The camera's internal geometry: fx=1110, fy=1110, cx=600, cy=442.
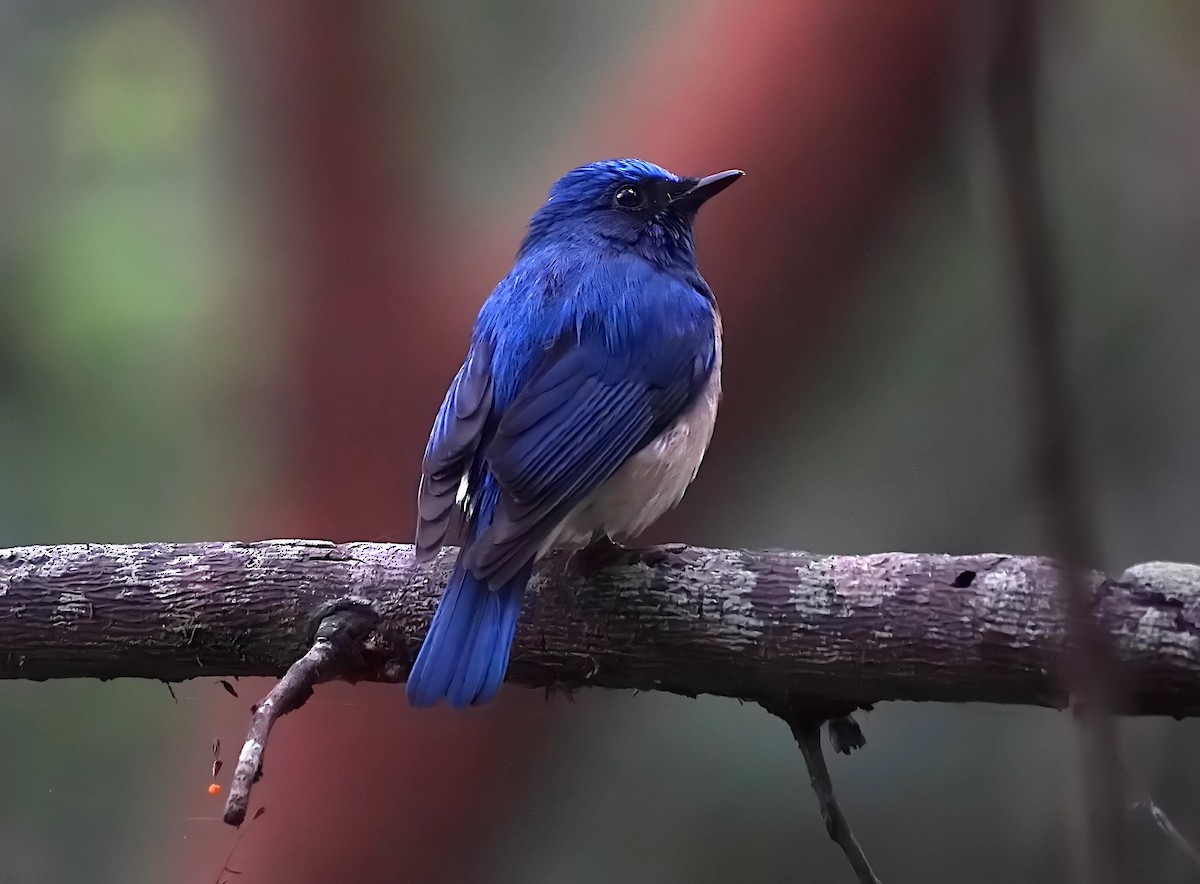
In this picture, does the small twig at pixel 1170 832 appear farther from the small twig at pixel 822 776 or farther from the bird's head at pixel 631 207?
the bird's head at pixel 631 207

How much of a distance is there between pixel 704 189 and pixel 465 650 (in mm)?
1196

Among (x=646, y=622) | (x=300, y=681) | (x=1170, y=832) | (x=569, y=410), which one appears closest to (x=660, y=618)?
(x=646, y=622)

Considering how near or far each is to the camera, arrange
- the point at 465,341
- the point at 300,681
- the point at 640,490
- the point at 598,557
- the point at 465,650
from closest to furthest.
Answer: the point at 300,681
the point at 465,650
the point at 598,557
the point at 640,490
the point at 465,341

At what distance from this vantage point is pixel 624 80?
110 inches

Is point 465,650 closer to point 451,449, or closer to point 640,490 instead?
point 451,449

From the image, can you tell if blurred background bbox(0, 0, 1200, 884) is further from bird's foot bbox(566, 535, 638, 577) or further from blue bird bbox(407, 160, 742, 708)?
bird's foot bbox(566, 535, 638, 577)

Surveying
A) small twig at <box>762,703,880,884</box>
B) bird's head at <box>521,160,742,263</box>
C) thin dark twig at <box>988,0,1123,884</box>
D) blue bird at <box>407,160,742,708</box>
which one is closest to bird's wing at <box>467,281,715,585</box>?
blue bird at <box>407,160,742,708</box>

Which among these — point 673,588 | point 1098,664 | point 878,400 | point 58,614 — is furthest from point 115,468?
point 1098,664

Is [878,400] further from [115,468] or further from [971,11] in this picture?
[971,11]

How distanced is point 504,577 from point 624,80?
5.18ft

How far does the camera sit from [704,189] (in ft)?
7.79

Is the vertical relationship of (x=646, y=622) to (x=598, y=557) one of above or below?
below

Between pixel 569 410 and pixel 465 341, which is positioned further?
pixel 465 341

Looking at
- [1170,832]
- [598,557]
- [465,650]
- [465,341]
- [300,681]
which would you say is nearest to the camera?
[1170,832]
